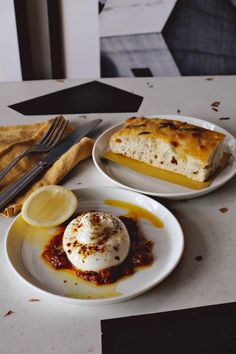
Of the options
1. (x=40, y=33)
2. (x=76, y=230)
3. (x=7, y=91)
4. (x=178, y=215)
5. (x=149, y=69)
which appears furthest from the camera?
(x=149, y=69)

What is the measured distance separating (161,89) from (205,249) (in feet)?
2.64

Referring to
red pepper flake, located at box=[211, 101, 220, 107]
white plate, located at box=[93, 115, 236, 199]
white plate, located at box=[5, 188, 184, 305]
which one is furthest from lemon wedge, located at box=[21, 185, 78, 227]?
red pepper flake, located at box=[211, 101, 220, 107]

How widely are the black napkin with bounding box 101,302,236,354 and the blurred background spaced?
6.92 ft

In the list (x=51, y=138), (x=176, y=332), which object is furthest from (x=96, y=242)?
(x=51, y=138)

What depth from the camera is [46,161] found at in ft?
3.73

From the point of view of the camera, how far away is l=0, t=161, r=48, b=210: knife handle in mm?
991

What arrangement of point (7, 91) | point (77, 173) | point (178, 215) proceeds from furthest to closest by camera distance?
point (7, 91), point (77, 173), point (178, 215)

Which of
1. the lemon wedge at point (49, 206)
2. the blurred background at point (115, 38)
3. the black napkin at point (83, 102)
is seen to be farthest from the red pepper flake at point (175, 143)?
the blurred background at point (115, 38)

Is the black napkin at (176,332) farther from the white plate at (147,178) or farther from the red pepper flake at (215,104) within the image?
the red pepper flake at (215,104)

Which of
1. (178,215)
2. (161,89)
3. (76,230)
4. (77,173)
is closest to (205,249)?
(178,215)

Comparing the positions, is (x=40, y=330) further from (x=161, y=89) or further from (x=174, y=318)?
(x=161, y=89)

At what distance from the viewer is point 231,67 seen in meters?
2.70

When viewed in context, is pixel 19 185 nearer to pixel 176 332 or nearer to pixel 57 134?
pixel 57 134

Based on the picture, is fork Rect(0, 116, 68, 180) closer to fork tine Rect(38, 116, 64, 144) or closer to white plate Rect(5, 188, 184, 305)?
fork tine Rect(38, 116, 64, 144)
